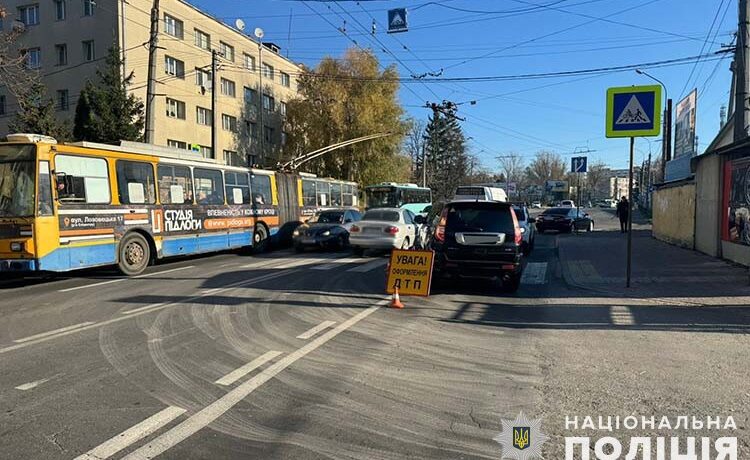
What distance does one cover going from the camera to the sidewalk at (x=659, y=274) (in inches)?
399

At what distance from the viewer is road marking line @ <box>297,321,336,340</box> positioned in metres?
6.84

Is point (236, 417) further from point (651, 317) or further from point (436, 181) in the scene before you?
point (436, 181)

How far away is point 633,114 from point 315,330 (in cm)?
778

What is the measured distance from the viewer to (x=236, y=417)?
4254 mm

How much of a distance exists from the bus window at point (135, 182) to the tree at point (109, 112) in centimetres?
1386

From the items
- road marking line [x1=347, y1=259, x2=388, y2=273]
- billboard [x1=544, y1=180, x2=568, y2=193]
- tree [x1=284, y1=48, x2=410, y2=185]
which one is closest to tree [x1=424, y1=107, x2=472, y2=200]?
billboard [x1=544, y1=180, x2=568, y2=193]

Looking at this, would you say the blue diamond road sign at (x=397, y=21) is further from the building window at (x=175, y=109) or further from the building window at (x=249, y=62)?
the building window at (x=249, y=62)

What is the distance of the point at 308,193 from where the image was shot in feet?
79.7

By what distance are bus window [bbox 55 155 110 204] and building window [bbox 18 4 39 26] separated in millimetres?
31770

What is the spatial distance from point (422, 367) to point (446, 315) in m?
2.81

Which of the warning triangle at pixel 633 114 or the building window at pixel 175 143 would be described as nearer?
the warning triangle at pixel 633 114

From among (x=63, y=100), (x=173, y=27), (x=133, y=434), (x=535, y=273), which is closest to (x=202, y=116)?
(x=173, y=27)

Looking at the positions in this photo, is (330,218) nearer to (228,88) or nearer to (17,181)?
(17,181)

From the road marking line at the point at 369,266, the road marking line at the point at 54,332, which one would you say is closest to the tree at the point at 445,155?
the road marking line at the point at 369,266
